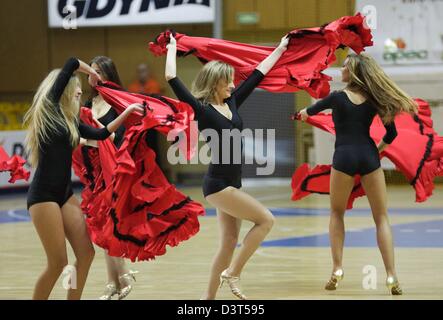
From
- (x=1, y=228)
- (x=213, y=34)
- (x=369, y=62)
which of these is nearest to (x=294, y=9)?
(x=213, y=34)

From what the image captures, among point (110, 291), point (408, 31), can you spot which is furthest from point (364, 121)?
point (408, 31)

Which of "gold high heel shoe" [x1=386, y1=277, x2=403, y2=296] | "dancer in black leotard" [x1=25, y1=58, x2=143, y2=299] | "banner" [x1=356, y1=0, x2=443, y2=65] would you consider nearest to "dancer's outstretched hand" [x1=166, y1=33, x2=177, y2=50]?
"dancer in black leotard" [x1=25, y1=58, x2=143, y2=299]

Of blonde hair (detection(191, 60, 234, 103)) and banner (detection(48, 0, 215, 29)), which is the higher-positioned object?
banner (detection(48, 0, 215, 29))

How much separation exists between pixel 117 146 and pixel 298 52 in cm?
166

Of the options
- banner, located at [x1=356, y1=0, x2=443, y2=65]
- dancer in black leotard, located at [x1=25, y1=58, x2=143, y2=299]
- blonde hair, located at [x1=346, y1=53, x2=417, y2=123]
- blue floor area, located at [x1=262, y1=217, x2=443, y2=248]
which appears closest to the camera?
dancer in black leotard, located at [x1=25, y1=58, x2=143, y2=299]

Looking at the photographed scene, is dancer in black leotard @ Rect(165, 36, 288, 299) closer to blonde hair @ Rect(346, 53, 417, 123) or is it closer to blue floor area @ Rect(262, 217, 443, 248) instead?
blonde hair @ Rect(346, 53, 417, 123)

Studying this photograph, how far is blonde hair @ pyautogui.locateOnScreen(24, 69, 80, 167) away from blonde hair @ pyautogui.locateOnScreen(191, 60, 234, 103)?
39.4 inches

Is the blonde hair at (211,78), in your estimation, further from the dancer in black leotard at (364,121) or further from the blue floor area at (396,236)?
the blue floor area at (396,236)

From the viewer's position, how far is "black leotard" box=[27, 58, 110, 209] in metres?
5.95

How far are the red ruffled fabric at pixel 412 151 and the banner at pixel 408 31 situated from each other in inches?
353

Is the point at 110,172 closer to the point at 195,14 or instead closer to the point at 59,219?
the point at 59,219

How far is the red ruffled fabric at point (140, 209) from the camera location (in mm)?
6477

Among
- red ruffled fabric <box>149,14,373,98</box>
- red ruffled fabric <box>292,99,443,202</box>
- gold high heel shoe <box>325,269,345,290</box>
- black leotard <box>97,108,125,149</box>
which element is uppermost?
red ruffled fabric <box>149,14,373,98</box>

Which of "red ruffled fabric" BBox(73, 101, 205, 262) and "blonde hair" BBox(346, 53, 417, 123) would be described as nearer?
"red ruffled fabric" BBox(73, 101, 205, 262)
